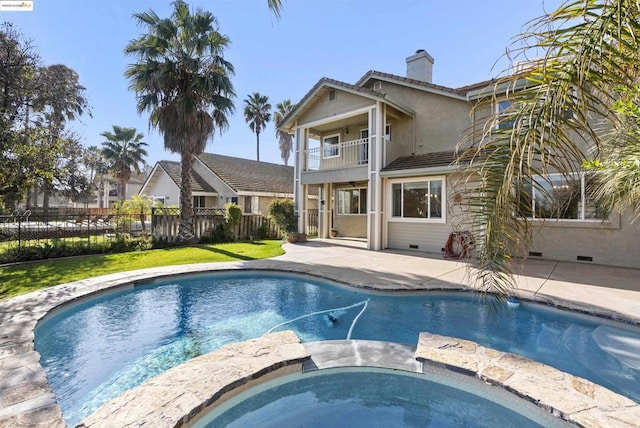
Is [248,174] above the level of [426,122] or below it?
below

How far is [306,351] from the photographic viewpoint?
13.8 ft

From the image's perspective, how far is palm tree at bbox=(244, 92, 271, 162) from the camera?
36.5m

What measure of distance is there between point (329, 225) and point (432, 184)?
737 cm

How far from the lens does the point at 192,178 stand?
79.1 feet

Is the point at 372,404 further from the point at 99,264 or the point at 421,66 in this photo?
the point at 421,66

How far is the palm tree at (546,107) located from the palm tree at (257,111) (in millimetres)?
37052

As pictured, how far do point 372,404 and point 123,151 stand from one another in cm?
4015

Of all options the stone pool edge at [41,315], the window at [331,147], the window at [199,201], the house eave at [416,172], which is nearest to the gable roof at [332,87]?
the window at [331,147]

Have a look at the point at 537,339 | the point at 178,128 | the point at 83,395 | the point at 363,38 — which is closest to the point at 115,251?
the point at 178,128

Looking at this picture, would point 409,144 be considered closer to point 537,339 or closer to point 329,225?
point 329,225

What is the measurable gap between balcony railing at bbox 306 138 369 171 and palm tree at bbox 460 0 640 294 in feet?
41.4

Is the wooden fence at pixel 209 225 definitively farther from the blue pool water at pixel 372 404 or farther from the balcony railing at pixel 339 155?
the blue pool water at pixel 372 404

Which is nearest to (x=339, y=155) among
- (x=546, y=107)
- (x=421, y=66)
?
(x=421, y=66)

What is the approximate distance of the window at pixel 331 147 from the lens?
1662cm
